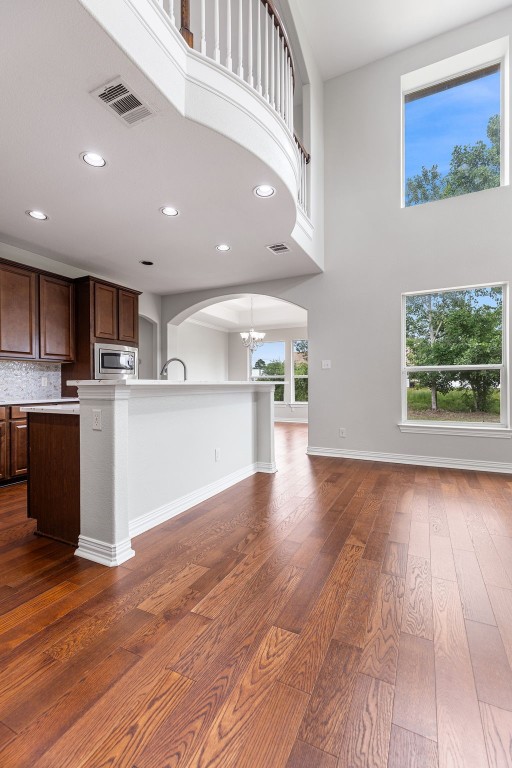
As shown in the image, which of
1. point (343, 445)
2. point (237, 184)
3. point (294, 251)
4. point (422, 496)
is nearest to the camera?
point (237, 184)

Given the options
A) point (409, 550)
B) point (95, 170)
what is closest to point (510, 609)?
point (409, 550)

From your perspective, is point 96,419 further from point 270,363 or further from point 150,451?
point 270,363

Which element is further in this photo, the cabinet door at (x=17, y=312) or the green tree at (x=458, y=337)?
the green tree at (x=458, y=337)

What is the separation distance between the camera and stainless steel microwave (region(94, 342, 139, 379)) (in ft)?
15.8

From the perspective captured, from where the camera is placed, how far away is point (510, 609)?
169 centimetres

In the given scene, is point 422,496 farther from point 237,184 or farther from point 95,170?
Result: point 95,170

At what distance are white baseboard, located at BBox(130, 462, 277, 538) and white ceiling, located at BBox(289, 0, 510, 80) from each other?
5.53 metres

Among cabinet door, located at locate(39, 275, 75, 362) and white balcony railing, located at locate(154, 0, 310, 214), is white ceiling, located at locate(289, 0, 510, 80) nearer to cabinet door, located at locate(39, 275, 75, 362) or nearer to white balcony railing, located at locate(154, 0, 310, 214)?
white balcony railing, located at locate(154, 0, 310, 214)

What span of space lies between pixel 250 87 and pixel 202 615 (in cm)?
326

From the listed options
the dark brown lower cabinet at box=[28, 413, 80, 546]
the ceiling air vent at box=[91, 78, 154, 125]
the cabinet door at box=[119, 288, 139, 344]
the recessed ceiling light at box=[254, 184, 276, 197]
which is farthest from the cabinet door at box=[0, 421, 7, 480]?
the recessed ceiling light at box=[254, 184, 276, 197]

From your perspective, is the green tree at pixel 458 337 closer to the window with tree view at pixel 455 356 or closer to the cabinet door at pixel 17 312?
the window with tree view at pixel 455 356

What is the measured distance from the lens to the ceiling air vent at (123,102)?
1959 mm

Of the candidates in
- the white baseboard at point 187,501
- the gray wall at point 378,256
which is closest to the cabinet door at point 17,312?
the white baseboard at point 187,501

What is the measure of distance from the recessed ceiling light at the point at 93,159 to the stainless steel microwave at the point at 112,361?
8.42ft
